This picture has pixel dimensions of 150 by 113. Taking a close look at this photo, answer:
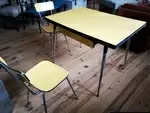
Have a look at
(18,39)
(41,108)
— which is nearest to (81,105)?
(41,108)

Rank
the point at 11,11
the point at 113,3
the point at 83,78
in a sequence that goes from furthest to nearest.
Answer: the point at 113,3 < the point at 11,11 < the point at 83,78

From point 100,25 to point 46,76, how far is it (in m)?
0.75

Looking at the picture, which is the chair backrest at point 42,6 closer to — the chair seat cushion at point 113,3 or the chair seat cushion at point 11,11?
the chair seat cushion at point 11,11

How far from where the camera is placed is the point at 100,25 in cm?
168

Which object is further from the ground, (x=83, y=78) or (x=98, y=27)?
(x=98, y=27)

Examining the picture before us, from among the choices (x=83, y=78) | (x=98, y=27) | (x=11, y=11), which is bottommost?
(x=83, y=78)

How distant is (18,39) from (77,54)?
1.19 m

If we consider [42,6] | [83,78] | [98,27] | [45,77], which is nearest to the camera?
[45,77]

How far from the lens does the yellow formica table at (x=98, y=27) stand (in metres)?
1.42

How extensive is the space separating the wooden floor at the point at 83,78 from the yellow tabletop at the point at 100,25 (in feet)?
2.28

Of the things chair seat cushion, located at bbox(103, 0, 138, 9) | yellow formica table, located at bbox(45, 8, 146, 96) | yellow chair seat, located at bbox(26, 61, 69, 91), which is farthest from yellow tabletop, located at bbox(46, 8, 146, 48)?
chair seat cushion, located at bbox(103, 0, 138, 9)

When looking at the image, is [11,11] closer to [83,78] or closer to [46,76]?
[83,78]

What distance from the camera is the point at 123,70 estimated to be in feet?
7.20

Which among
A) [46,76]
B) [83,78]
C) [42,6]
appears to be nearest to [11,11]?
[42,6]
